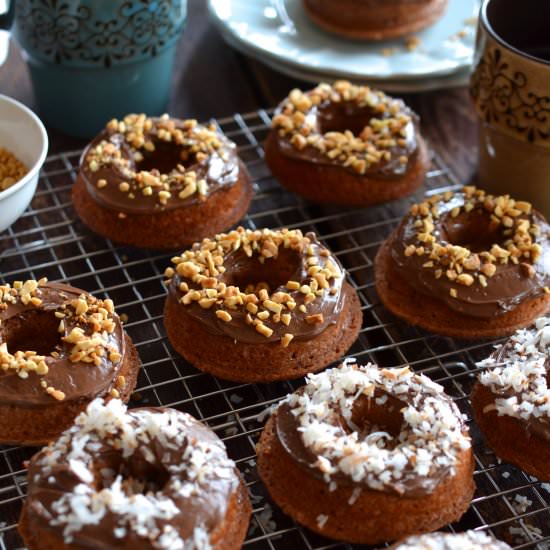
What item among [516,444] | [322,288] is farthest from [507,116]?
[516,444]

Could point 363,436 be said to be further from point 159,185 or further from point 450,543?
point 159,185

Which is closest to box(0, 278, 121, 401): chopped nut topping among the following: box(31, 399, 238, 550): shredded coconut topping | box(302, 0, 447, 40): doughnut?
box(31, 399, 238, 550): shredded coconut topping

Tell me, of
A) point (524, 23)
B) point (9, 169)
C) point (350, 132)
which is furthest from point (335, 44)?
point (9, 169)

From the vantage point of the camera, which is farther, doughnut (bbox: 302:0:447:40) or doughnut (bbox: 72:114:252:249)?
doughnut (bbox: 302:0:447:40)

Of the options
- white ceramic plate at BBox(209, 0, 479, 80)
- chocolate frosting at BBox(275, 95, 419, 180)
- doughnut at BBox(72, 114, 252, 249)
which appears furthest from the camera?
white ceramic plate at BBox(209, 0, 479, 80)

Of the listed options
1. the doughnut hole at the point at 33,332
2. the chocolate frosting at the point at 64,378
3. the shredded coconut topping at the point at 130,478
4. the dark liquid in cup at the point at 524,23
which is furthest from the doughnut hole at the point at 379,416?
the dark liquid in cup at the point at 524,23

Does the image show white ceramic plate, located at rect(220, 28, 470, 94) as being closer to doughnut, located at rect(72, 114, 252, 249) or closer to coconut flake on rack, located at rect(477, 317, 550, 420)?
doughnut, located at rect(72, 114, 252, 249)
